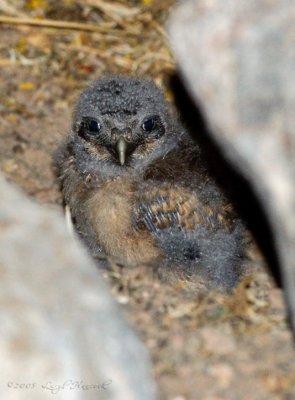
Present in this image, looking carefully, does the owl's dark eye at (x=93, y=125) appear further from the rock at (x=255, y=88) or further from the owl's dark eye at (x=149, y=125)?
the rock at (x=255, y=88)

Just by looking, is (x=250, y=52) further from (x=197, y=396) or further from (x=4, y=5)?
(x=4, y=5)

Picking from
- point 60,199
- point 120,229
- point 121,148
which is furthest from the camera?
point 60,199

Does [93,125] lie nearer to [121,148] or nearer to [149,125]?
[121,148]

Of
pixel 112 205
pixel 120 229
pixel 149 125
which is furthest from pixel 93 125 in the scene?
pixel 120 229


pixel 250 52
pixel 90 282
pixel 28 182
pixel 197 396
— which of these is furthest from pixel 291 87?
pixel 28 182

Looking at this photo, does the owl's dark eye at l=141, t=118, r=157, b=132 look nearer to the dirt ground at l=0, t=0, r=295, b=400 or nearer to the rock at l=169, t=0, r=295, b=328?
the dirt ground at l=0, t=0, r=295, b=400

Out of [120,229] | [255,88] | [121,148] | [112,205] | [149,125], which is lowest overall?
[120,229]
